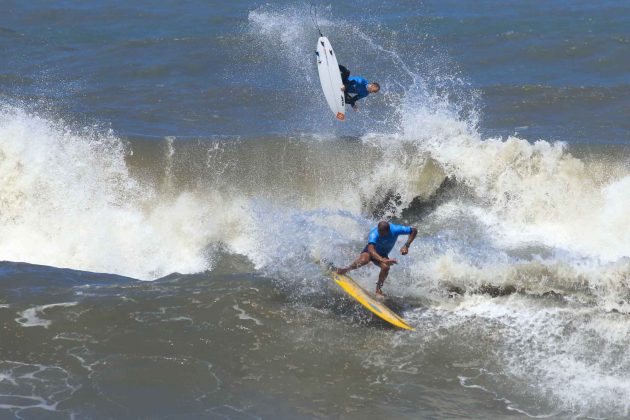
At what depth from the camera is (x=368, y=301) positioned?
10.7 metres

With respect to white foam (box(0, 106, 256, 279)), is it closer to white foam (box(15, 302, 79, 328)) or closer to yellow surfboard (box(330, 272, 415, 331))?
white foam (box(15, 302, 79, 328))

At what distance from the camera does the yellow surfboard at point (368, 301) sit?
10398 millimetres

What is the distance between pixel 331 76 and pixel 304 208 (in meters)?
2.42

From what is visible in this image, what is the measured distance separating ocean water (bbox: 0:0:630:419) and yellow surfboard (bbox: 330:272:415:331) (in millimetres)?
163

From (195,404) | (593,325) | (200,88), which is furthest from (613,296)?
(200,88)

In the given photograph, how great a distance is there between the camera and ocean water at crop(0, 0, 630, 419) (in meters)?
9.40

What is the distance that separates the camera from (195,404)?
8922 mm

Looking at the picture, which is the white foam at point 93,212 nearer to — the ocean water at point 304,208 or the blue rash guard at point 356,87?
the ocean water at point 304,208

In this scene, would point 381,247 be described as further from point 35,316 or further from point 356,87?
point 356,87

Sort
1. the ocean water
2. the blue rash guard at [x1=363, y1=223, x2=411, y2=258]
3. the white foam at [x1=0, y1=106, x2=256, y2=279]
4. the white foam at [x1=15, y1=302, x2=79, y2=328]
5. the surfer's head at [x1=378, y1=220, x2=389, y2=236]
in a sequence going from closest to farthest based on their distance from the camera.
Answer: the ocean water, the white foam at [x1=15, y1=302, x2=79, y2=328], the surfer's head at [x1=378, y1=220, x2=389, y2=236], the blue rash guard at [x1=363, y1=223, x2=411, y2=258], the white foam at [x1=0, y1=106, x2=256, y2=279]

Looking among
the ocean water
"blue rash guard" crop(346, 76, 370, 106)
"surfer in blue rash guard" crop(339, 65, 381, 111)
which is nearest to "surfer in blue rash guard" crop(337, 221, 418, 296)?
the ocean water

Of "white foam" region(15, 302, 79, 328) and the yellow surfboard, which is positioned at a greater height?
the yellow surfboard

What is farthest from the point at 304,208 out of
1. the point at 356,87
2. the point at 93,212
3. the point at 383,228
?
the point at 383,228

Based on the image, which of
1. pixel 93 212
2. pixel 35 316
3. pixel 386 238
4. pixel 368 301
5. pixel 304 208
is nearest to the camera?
pixel 35 316
